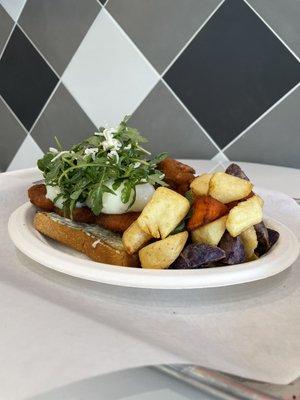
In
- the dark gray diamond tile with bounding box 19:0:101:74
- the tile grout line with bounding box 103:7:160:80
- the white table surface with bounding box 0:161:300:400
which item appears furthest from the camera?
the dark gray diamond tile with bounding box 19:0:101:74

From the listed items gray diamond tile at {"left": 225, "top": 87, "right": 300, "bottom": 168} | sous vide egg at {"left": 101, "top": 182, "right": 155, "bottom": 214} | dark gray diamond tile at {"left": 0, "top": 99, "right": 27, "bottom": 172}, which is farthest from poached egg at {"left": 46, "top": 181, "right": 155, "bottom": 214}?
dark gray diamond tile at {"left": 0, "top": 99, "right": 27, "bottom": 172}

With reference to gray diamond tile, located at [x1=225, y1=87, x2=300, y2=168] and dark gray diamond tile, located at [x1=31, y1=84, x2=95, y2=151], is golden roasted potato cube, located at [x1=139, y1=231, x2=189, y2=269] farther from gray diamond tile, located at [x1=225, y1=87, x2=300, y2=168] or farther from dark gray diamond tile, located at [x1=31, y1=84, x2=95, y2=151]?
dark gray diamond tile, located at [x1=31, y1=84, x2=95, y2=151]

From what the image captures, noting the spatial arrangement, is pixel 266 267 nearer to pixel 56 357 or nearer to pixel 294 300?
pixel 294 300

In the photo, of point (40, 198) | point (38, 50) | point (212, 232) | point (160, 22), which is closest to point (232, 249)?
point (212, 232)

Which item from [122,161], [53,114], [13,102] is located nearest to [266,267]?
[122,161]

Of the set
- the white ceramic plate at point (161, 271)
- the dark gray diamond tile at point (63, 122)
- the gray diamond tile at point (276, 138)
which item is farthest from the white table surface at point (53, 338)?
the dark gray diamond tile at point (63, 122)

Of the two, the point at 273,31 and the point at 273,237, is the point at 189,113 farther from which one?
the point at 273,237

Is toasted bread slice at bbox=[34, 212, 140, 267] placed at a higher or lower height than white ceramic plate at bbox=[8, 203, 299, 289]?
lower

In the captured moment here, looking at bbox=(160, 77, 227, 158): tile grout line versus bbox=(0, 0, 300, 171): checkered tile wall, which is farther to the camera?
bbox=(160, 77, 227, 158): tile grout line
